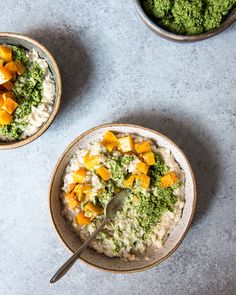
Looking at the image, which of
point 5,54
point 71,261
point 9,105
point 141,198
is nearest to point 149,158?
point 141,198

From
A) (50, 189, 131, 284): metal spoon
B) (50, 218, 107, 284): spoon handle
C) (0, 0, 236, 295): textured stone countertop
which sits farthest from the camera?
(0, 0, 236, 295): textured stone countertop

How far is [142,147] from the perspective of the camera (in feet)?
7.76

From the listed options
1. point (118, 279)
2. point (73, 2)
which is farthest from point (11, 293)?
point (73, 2)

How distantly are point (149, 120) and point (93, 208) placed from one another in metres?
0.59

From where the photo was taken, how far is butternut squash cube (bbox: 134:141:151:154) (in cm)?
237

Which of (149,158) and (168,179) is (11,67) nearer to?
(149,158)

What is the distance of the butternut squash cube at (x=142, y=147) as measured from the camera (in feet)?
7.76

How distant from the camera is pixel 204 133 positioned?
2568 mm

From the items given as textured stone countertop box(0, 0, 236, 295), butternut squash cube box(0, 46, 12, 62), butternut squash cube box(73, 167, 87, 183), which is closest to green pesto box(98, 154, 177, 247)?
butternut squash cube box(73, 167, 87, 183)

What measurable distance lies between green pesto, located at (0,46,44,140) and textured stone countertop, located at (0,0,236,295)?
0.20 m

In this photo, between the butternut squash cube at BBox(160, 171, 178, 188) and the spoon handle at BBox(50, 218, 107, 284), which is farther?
the butternut squash cube at BBox(160, 171, 178, 188)

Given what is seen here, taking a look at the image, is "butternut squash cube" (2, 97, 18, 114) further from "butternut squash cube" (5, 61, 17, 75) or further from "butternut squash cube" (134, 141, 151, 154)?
"butternut squash cube" (134, 141, 151, 154)

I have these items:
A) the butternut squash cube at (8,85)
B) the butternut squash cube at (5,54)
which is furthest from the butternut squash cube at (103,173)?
the butternut squash cube at (5,54)

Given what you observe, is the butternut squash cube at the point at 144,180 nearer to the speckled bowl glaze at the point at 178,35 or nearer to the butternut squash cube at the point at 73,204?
the butternut squash cube at the point at 73,204
